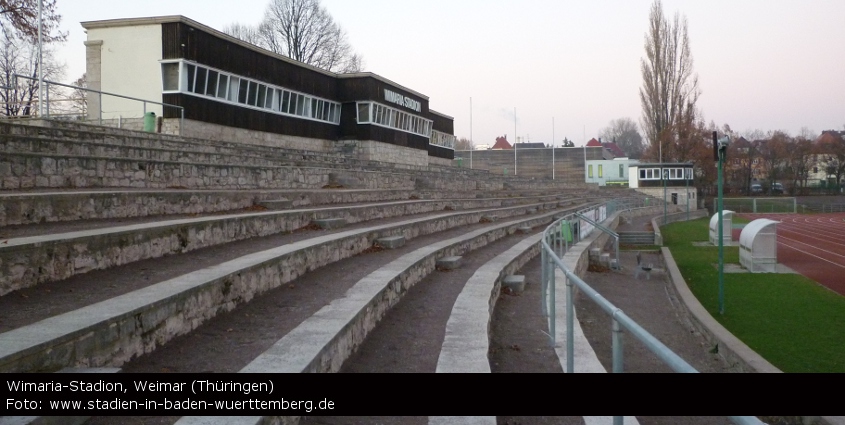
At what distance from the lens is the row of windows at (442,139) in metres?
49.2

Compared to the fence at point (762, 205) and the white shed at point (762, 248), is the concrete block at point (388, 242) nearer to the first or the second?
the white shed at point (762, 248)

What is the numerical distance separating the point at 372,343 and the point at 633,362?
2.36 meters

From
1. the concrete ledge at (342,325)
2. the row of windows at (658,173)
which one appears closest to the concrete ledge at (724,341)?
the concrete ledge at (342,325)

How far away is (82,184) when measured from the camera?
28.8 feet

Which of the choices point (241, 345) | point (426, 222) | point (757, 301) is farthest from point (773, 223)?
point (241, 345)

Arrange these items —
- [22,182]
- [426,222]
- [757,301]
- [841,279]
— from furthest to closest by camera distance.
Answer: [841,279] → [757,301] → [426,222] → [22,182]

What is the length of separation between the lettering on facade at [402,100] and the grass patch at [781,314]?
18.2 metres

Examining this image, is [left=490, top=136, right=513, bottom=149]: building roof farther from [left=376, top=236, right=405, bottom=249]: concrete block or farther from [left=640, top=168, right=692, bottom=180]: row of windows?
[left=376, top=236, right=405, bottom=249]: concrete block

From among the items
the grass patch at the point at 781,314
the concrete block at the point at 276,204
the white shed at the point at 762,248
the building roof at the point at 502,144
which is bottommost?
the grass patch at the point at 781,314

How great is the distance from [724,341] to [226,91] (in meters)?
19.2

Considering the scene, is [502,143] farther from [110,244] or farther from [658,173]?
[110,244]

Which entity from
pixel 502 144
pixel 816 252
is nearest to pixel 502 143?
pixel 502 144

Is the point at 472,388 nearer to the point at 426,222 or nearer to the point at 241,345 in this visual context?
the point at 241,345

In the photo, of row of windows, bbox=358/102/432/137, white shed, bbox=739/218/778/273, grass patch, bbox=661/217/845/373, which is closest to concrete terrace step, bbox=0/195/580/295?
grass patch, bbox=661/217/845/373
